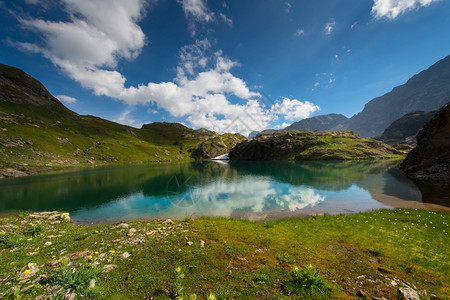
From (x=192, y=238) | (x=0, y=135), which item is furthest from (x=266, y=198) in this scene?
(x=0, y=135)

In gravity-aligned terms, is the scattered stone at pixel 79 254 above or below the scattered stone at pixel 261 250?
above

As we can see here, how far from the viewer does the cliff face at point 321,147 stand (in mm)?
145000

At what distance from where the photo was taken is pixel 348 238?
15.9m

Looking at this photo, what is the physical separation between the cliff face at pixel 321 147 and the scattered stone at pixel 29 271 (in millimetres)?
165577

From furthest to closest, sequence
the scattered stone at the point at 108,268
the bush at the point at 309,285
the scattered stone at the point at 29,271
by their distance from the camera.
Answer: the scattered stone at the point at 108,268 < the scattered stone at the point at 29,271 < the bush at the point at 309,285

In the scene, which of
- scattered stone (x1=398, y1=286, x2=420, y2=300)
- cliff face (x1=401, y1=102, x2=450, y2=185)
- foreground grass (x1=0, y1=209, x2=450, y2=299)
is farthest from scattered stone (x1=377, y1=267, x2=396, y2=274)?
cliff face (x1=401, y1=102, x2=450, y2=185)

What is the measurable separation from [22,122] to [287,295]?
859 feet

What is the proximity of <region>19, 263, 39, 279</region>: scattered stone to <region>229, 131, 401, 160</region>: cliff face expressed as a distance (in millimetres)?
165577

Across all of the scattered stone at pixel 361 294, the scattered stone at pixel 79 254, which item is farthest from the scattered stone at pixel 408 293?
the scattered stone at pixel 79 254

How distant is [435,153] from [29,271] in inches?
3134

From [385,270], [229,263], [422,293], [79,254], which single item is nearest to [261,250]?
[229,263]

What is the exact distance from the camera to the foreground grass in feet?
25.3

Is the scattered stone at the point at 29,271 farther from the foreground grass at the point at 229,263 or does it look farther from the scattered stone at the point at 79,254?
the scattered stone at the point at 79,254

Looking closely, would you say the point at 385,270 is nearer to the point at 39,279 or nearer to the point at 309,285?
the point at 309,285
